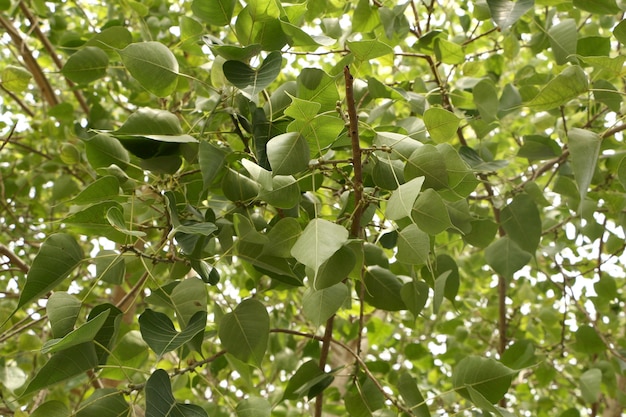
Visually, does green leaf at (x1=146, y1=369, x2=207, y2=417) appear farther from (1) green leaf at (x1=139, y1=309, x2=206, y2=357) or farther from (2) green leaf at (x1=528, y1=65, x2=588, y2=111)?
(2) green leaf at (x1=528, y1=65, x2=588, y2=111)

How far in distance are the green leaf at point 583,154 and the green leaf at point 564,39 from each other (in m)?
0.33

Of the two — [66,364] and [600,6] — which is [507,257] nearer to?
[600,6]

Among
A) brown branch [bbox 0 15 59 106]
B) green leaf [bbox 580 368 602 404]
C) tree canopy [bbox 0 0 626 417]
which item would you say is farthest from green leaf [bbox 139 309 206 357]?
brown branch [bbox 0 15 59 106]

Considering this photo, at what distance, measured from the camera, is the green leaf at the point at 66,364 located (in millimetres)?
642

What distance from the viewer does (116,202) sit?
69 cm

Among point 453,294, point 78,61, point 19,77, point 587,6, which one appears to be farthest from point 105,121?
point 587,6

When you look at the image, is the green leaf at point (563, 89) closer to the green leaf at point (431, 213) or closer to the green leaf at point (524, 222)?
the green leaf at point (431, 213)

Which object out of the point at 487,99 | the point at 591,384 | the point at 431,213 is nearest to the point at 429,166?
the point at 431,213

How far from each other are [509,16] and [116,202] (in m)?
0.56

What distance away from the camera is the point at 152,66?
0.74 meters

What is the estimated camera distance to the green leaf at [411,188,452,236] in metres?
0.64

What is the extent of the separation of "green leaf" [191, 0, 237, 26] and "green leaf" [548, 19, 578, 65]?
0.51 metres

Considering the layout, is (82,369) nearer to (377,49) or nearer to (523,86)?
(377,49)

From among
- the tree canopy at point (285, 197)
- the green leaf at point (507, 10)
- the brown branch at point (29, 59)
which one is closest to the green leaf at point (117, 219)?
the tree canopy at point (285, 197)
